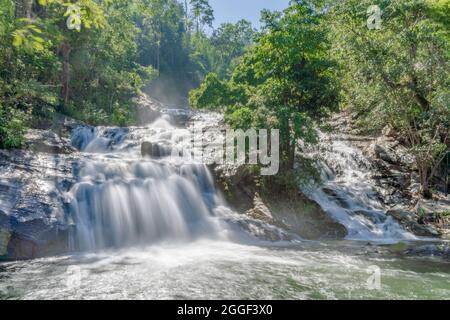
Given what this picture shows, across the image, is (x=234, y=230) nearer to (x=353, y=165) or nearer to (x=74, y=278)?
(x=74, y=278)

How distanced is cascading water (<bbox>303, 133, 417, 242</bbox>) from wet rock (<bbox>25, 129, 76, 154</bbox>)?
806cm

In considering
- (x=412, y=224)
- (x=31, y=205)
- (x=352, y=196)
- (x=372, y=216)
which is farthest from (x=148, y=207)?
(x=412, y=224)

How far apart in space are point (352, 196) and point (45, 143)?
35.5ft

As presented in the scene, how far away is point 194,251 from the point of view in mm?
7965

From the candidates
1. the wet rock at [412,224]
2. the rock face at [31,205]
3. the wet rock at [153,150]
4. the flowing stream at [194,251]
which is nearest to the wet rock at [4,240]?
the rock face at [31,205]

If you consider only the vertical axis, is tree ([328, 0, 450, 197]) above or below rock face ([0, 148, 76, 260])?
above

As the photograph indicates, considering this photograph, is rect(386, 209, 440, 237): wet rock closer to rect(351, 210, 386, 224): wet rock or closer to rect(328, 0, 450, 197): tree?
rect(351, 210, 386, 224): wet rock

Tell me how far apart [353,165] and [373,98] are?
3432 millimetres

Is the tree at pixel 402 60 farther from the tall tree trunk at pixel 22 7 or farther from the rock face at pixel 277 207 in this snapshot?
the tall tree trunk at pixel 22 7

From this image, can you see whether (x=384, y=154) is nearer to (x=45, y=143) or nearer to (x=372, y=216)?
(x=372, y=216)

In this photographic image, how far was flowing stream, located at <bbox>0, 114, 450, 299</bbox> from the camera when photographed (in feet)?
16.9

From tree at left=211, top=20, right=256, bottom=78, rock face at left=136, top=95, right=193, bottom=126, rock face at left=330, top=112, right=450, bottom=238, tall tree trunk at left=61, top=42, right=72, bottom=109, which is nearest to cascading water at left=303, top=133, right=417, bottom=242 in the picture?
rock face at left=330, top=112, right=450, bottom=238
